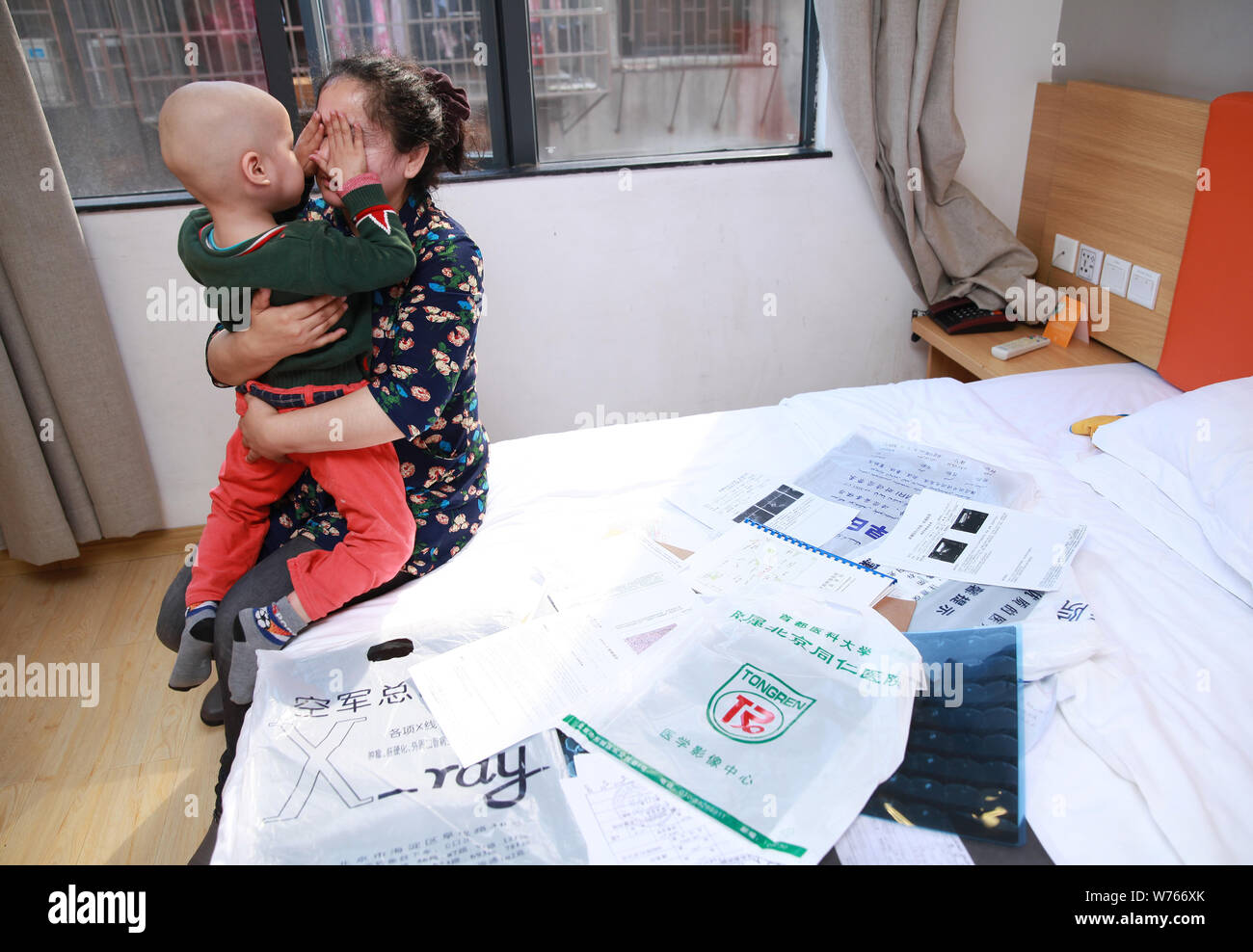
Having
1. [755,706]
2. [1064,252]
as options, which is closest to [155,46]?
[755,706]

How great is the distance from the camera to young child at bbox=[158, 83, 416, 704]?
1147mm

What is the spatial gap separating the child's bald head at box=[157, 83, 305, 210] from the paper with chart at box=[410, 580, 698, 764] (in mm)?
684

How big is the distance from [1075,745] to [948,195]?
5.78ft

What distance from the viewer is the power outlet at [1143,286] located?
77.3 inches

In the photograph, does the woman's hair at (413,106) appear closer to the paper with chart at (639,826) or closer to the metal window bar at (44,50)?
the paper with chart at (639,826)

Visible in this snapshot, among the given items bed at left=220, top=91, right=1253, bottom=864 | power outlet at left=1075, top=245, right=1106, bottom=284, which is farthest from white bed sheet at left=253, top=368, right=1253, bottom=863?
power outlet at left=1075, top=245, right=1106, bottom=284

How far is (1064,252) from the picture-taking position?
229cm

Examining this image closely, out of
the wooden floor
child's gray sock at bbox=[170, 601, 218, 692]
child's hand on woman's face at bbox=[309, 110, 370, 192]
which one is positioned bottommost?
the wooden floor

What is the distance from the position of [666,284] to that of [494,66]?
0.71 metres

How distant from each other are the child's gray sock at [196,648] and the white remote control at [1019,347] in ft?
6.01

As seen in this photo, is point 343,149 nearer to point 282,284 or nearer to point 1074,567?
point 282,284

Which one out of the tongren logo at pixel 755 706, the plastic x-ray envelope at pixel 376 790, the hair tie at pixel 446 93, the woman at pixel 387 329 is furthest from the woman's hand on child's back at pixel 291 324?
the tongren logo at pixel 755 706

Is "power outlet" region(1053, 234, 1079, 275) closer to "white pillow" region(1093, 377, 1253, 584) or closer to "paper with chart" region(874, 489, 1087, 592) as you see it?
"white pillow" region(1093, 377, 1253, 584)
